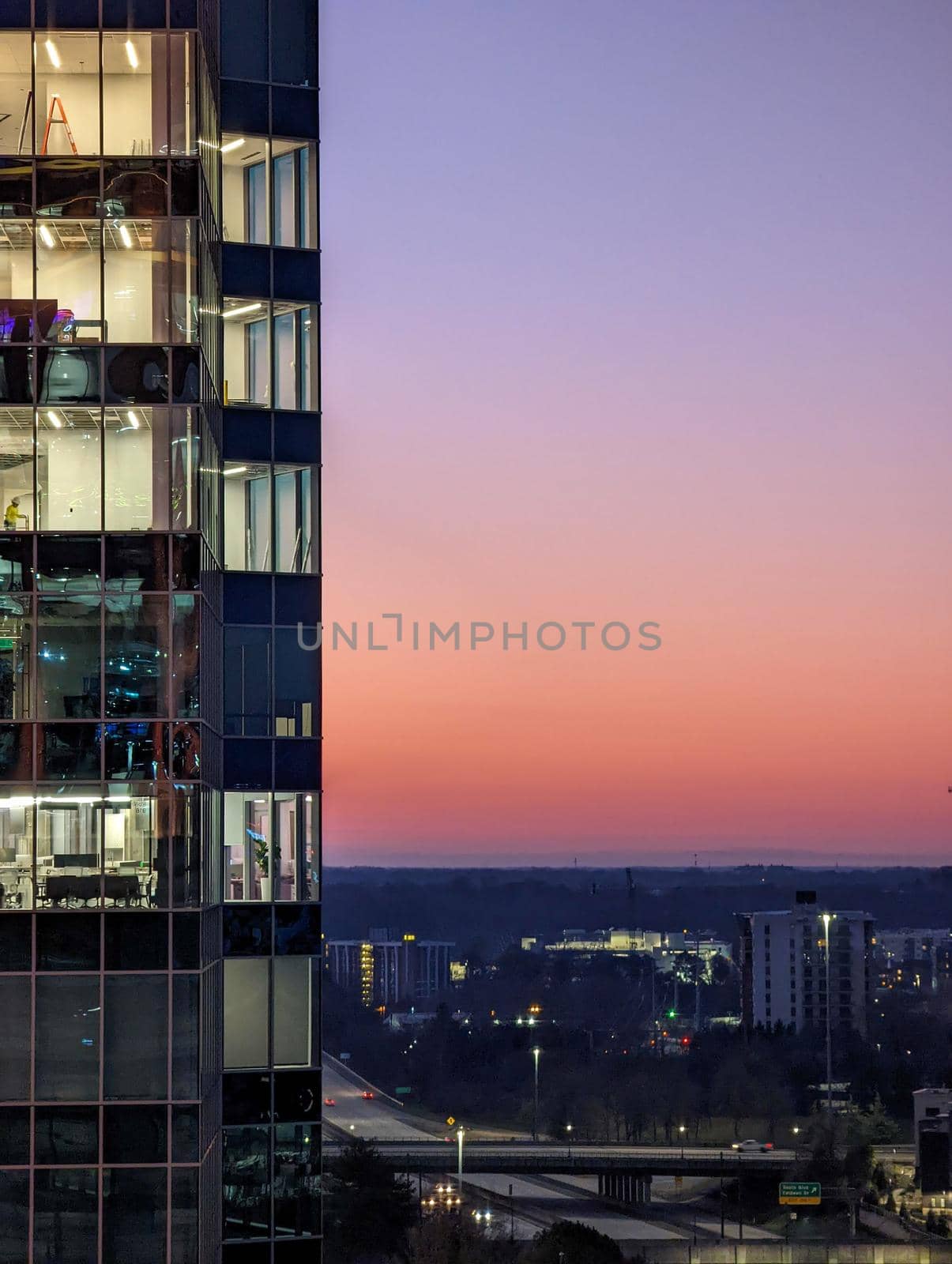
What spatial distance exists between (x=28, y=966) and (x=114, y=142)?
14207 millimetres

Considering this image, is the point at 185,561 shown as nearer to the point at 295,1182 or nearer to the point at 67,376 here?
the point at 67,376

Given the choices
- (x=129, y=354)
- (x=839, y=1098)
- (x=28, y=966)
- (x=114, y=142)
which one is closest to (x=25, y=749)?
(x=28, y=966)

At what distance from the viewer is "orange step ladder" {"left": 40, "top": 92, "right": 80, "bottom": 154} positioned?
30922 mm

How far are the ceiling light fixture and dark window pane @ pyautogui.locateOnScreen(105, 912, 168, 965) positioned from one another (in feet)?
45.3


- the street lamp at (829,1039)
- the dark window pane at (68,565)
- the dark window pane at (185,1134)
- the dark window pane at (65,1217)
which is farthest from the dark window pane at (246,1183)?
the street lamp at (829,1039)

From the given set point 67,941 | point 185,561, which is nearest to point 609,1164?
point 67,941

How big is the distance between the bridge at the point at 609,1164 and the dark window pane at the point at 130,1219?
90.3 meters

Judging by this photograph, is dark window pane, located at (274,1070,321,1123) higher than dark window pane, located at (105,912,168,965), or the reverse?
dark window pane, located at (105,912,168,965)

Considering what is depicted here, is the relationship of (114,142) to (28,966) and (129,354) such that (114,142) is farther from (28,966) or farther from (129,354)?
→ (28,966)

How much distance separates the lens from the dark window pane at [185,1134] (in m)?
29.8

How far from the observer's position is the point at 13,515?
30531mm

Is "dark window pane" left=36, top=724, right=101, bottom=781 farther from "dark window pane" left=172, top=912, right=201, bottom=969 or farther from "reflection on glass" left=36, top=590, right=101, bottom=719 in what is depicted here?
"dark window pane" left=172, top=912, right=201, bottom=969

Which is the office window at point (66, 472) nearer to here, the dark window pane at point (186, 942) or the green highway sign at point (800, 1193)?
the dark window pane at point (186, 942)

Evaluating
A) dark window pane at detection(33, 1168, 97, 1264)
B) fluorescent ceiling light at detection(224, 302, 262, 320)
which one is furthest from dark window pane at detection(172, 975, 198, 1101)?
fluorescent ceiling light at detection(224, 302, 262, 320)
